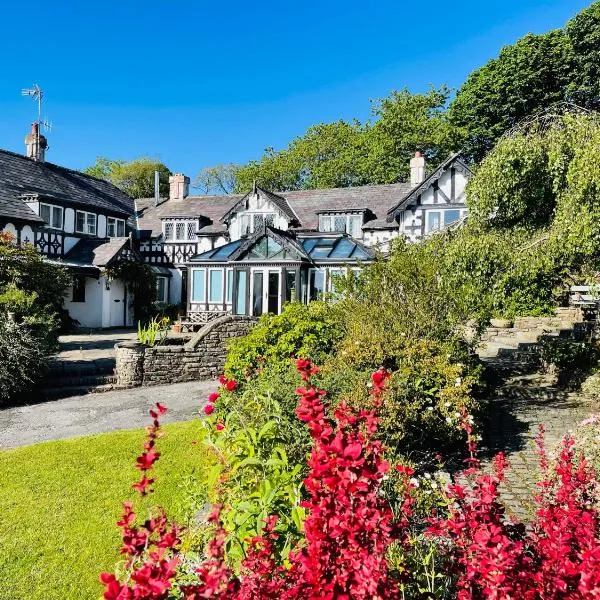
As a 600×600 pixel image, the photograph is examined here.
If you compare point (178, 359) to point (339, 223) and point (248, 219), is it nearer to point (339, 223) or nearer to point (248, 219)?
point (339, 223)

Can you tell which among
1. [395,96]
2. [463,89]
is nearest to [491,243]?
[463,89]

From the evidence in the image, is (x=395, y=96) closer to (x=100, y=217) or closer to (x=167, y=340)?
(x=100, y=217)

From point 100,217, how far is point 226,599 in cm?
3140

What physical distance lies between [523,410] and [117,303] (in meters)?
23.7

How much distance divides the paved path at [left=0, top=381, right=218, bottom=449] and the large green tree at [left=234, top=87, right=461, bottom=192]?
106 feet

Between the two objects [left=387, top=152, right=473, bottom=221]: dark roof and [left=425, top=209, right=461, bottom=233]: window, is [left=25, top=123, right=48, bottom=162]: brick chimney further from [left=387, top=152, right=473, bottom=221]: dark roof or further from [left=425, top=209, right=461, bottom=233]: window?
[left=425, top=209, right=461, bottom=233]: window

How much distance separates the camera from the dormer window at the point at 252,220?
1229 inches

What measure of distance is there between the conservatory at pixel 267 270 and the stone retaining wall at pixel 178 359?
366 inches

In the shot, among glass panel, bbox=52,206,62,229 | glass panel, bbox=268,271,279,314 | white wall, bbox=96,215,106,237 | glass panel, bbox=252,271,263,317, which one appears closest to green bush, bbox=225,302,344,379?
glass panel, bbox=268,271,279,314

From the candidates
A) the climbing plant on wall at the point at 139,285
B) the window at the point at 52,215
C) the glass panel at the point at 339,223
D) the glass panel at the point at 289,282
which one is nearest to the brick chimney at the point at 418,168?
the glass panel at the point at 339,223

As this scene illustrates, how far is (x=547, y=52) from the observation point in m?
33.0

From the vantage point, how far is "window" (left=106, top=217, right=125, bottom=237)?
31.2m

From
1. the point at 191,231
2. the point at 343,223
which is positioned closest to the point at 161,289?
the point at 191,231

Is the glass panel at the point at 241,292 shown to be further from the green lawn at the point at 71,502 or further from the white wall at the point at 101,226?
the green lawn at the point at 71,502
